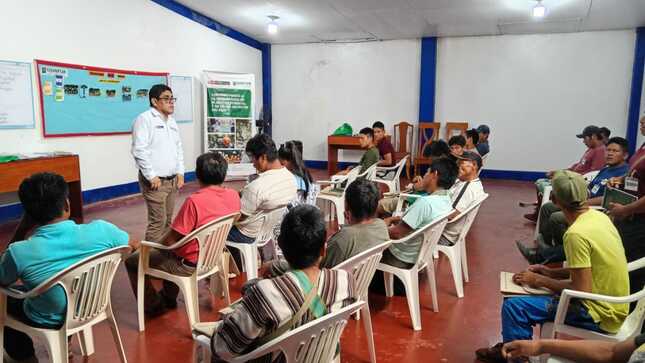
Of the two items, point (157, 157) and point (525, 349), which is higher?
point (157, 157)

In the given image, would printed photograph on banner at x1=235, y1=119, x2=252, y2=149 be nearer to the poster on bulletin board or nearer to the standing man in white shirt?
the poster on bulletin board

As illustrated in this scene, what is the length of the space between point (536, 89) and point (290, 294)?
8.10 meters

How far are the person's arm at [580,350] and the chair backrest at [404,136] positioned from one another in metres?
7.63

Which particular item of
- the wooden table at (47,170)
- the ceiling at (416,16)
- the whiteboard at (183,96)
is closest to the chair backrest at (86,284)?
the wooden table at (47,170)

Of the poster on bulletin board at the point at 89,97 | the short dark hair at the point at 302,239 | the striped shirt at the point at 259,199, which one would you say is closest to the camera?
the short dark hair at the point at 302,239

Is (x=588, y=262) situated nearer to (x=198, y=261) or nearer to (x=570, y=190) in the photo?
(x=570, y=190)

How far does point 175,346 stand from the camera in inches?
95.3

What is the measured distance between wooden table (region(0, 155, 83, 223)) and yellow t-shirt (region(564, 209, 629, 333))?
3658 mm

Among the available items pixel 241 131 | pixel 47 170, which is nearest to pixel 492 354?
pixel 47 170

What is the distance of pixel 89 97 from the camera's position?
18.2 feet

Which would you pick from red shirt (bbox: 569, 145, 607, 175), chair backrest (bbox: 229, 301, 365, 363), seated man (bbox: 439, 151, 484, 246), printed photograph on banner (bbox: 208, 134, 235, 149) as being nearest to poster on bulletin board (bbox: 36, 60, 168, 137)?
printed photograph on banner (bbox: 208, 134, 235, 149)

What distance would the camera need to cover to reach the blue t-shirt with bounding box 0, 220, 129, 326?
172cm

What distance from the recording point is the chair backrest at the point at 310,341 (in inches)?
53.2

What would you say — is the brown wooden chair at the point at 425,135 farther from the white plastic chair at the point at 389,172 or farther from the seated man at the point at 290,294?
the seated man at the point at 290,294
